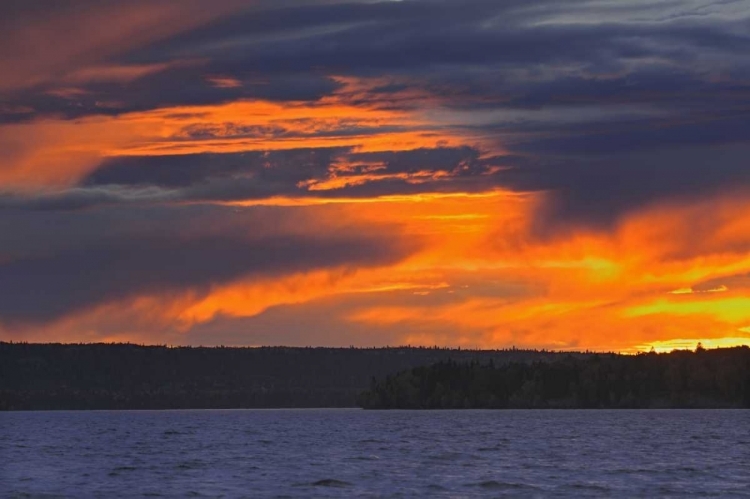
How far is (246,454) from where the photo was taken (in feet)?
505

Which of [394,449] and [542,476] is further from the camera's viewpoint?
[394,449]

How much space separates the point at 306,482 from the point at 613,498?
2625 centimetres

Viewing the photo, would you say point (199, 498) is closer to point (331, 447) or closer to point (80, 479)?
point (80, 479)

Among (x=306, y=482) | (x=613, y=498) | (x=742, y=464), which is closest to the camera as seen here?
(x=613, y=498)

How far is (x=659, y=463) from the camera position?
129250mm

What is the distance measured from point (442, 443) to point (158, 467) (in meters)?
59.7

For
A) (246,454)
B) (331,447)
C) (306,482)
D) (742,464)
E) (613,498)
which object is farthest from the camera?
(331,447)

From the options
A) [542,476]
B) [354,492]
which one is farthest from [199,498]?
[542,476]

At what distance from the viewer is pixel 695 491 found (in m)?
96.3

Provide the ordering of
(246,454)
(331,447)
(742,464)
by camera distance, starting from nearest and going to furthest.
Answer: (742,464)
(246,454)
(331,447)

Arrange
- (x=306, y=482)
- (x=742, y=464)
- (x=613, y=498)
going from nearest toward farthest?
1. (x=613, y=498)
2. (x=306, y=482)
3. (x=742, y=464)

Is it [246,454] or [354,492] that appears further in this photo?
[246,454]

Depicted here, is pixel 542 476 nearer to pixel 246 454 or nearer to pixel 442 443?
pixel 246 454

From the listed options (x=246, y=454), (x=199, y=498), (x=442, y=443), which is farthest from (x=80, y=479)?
(x=442, y=443)
